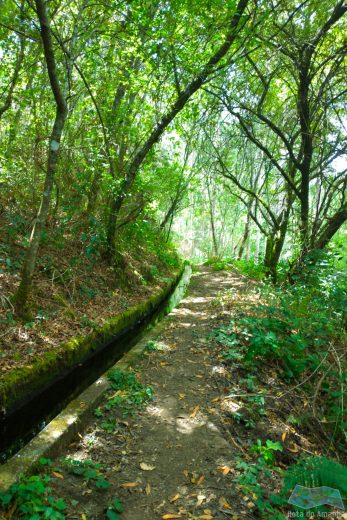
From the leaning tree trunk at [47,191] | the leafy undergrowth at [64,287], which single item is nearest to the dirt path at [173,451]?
the leafy undergrowth at [64,287]

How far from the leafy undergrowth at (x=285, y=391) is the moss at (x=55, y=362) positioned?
2.04 metres

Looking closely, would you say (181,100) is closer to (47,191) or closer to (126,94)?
(126,94)

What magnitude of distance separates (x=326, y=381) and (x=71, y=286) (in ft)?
16.2

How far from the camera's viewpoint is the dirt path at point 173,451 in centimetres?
277

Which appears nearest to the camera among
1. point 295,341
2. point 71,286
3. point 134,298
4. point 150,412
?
point 150,412

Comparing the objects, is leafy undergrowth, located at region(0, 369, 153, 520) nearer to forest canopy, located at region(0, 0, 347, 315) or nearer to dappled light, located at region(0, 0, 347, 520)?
dappled light, located at region(0, 0, 347, 520)

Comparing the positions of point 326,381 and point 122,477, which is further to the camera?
point 326,381

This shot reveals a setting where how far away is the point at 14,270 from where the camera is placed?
6000mm

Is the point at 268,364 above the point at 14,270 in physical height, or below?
below

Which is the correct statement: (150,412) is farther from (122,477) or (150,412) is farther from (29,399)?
(29,399)

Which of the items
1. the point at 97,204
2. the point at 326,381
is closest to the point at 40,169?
the point at 97,204

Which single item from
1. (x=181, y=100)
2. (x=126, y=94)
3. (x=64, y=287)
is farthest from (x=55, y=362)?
(x=126, y=94)

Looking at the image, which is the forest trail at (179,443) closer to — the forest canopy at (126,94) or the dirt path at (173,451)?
the dirt path at (173,451)

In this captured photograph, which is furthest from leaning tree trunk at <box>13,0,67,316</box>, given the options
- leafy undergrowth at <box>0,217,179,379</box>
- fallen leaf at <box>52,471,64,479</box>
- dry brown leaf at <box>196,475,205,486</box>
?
dry brown leaf at <box>196,475,205,486</box>
